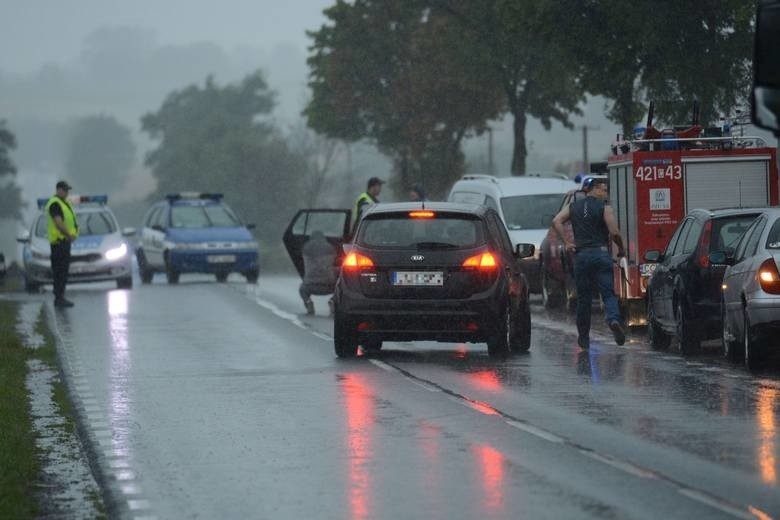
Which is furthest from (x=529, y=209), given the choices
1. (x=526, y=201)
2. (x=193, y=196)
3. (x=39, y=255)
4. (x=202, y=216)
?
(x=193, y=196)

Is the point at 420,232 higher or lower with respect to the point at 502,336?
higher

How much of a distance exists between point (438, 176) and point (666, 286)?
187 ft

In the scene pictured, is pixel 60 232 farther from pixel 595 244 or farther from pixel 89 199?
pixel 595 244

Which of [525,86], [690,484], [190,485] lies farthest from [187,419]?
[525,86]

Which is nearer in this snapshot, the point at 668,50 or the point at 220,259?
the point at 668,50

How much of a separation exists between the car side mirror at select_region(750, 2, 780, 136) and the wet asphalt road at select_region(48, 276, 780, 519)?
2.01 meters

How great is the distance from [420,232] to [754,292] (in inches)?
147

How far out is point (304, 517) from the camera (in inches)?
399

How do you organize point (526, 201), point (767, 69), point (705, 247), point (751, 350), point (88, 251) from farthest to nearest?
point (88, 251) → point (526, 201) → point (705, 247) → point (751, 350) → point (767, 69)

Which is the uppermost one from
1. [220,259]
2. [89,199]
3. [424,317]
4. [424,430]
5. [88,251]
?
[89,199]

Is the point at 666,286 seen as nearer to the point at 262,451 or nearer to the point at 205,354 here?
the point at 205,354

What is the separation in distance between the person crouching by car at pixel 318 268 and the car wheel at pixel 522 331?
878cm

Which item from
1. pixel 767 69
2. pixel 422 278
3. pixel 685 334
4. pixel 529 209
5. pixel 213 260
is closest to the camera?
pixel 767 69

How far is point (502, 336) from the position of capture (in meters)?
20.7
